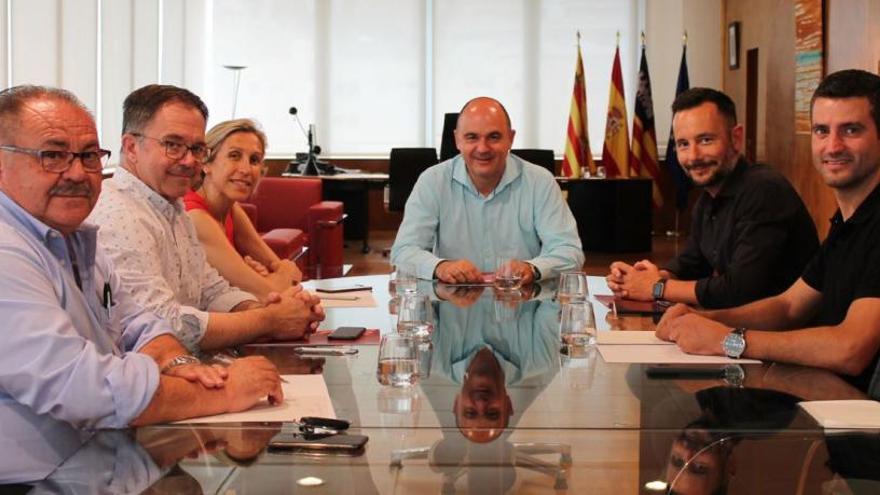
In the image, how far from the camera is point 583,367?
2.48 meters

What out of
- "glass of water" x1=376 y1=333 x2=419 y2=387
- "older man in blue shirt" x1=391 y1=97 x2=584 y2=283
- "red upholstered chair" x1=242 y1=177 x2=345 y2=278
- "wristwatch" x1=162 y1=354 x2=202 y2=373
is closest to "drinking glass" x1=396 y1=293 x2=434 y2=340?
"glass of water" x1=376 y1=333 x2=419 y2=387

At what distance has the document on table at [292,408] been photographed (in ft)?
6.46

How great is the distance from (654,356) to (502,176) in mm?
2053

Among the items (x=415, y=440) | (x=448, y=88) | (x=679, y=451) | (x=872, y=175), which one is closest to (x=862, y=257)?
(x=872, y=175)

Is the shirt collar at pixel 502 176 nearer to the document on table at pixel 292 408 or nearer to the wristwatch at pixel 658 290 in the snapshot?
the wristwatch at pixel 658 290

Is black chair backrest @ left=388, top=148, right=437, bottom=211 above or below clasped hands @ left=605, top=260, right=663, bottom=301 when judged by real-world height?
above

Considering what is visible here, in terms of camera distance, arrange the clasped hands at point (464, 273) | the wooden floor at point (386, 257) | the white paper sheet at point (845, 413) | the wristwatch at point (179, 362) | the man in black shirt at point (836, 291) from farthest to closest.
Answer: the wooden floor at point (386, 257), the clasped hands at point (464, 273), the man in black shirt at point (836, 291), the wristwatch at point (179, 362), the white paper sheet at point (845, 413)

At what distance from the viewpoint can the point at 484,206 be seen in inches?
177

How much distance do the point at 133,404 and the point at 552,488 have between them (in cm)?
71

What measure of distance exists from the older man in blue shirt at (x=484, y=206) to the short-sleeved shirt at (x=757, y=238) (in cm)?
80

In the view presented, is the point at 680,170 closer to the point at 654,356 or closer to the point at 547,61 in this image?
the point at 547,61

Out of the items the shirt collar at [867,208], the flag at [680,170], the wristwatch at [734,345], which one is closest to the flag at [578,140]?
the flag at [680,170]

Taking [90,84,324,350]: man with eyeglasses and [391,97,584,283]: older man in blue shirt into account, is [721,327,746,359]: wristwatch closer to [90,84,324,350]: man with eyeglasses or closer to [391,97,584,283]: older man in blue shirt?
[90,84,324,350]: man with eyeglasses

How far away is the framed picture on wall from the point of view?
1187cm
